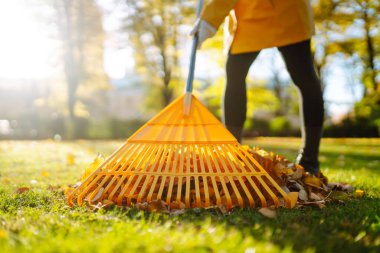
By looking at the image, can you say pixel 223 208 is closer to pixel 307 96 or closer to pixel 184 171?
pixel 184 171

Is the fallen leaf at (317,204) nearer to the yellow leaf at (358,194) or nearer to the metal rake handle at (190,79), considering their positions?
the yellow leaf at (358,194)

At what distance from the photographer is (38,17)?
56.8 feet

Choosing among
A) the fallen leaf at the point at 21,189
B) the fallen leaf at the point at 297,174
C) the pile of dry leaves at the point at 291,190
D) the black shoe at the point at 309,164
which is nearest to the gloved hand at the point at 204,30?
the pile of dry leaves at the point at 291,190

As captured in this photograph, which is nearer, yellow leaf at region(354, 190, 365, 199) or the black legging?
yellow leaf at region(354, 190, 365, 199)

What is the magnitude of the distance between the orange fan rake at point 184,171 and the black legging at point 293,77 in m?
0.55

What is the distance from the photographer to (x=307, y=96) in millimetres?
2869

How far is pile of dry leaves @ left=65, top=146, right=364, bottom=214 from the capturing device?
190 cm

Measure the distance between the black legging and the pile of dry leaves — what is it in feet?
1.31

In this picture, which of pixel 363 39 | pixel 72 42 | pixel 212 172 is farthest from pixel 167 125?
pixel 72 42

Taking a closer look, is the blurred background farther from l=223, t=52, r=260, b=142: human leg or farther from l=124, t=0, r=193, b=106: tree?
l=223, t=52, r=260, b=142: human leg

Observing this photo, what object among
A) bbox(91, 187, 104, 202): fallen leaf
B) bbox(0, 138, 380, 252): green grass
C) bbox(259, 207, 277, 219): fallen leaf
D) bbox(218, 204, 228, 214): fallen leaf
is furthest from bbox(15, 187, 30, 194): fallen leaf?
bbox(259, 207, 277, 219): fallen leaf

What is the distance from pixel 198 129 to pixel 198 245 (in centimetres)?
105

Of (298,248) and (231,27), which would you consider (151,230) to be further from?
(231,27)

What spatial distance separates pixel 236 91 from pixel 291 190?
86cm
